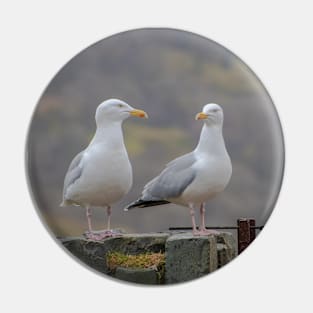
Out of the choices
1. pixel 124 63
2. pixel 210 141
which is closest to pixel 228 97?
pixel 210 141

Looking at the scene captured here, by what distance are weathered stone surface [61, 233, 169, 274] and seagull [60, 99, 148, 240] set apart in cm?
4

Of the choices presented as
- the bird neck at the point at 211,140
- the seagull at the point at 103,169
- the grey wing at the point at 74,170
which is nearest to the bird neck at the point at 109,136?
the seagull at the point at 103,169

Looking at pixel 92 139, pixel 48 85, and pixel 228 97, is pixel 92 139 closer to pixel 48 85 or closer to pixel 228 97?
pixel 48 85

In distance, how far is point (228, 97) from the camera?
11.6ft

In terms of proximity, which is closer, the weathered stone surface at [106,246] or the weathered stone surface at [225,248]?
the weathered stone surface at [106,246]

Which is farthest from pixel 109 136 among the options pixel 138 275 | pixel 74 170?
pixel 138 275

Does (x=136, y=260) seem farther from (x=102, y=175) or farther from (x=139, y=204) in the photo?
(x=102, y=175)

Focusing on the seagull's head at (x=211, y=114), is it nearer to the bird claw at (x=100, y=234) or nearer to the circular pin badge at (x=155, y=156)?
the circular pin badge at (x=155, y=156)

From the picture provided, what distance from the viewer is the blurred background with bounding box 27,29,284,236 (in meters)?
3.45

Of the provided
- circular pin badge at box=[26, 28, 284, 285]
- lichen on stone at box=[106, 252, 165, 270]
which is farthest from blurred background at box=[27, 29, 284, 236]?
lichen on stone at box=[106, 252, 165, 270]

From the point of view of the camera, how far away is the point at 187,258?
3.50 m

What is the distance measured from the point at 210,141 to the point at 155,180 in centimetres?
35

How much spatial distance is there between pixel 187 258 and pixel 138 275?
0.27 metres

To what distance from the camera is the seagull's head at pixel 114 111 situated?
11.3 ft
